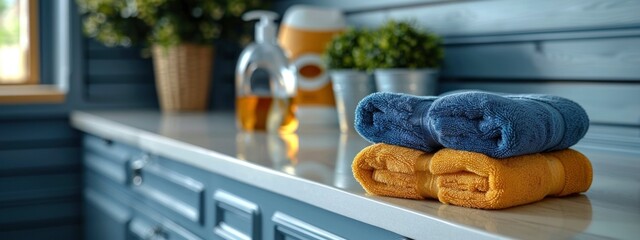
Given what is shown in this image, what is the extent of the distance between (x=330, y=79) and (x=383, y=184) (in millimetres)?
965

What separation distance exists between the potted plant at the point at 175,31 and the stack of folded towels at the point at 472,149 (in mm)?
1502

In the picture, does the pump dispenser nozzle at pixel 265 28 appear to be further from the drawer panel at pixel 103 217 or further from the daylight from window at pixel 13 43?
the daylight from window at pixel 13 43

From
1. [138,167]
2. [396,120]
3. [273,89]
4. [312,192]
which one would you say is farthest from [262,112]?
[396,120]

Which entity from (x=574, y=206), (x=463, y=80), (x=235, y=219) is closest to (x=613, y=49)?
(x=463, y=80)

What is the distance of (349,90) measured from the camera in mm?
1734

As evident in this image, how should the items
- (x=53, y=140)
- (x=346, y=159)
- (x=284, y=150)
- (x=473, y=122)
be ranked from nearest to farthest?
(x=473, y=122), (x=346, y=159), (x=284, y=150), (x=53, y=140)

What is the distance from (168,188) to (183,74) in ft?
2.74

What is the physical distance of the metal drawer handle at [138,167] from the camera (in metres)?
1.84

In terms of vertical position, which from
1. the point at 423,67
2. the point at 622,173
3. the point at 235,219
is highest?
the point at 423,67

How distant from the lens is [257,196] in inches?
51.6

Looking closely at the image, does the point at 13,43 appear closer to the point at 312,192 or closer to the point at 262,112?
the point at 262,112

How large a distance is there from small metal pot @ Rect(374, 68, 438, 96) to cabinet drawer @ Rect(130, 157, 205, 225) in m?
0.40

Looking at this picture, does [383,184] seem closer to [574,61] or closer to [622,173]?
[622,173]

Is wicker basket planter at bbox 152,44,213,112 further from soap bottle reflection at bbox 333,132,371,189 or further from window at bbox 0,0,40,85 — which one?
soap bottle reflection at bbox 333,132,371,189
